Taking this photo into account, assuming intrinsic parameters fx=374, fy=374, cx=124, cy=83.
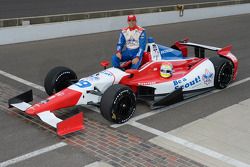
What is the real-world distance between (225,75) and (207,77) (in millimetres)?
653

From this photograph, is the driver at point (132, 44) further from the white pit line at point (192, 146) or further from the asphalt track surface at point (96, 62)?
the white pit line at point (192, 146)

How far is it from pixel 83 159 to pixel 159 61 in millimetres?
3299

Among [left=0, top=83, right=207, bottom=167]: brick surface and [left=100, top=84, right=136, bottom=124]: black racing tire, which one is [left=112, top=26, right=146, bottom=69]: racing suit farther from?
[left=0, top=83, right=207, bottom=167]: brick surface

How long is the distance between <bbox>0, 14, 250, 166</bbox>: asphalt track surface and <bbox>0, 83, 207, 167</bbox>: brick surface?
193mm

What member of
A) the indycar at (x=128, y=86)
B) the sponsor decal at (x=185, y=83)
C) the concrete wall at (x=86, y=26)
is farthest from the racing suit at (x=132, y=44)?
the concrete wall at (x=86, y=26)

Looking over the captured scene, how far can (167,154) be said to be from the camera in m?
5.90

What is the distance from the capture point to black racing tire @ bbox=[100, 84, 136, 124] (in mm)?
6719

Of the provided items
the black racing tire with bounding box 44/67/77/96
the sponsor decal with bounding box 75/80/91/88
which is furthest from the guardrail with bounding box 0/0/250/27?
the sponsor decal with bounding box 75/80/91/88

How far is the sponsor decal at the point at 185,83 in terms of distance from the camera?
8.10 m

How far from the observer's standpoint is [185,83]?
8.23 metres

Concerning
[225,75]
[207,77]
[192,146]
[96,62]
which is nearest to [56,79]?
[192,146]

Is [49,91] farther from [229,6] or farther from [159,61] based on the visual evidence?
[229,6]

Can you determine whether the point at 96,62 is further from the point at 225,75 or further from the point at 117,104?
the point at 117,104

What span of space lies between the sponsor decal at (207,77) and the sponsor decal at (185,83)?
0.55 feet
